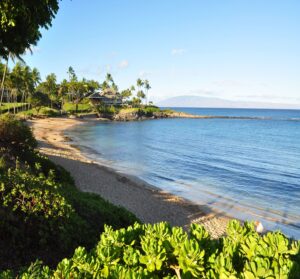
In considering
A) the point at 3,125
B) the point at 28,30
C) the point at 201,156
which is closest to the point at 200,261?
the point at 28,30

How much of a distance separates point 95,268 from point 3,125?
1918 cm

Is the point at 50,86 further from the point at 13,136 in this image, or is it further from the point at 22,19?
the point at 22,19

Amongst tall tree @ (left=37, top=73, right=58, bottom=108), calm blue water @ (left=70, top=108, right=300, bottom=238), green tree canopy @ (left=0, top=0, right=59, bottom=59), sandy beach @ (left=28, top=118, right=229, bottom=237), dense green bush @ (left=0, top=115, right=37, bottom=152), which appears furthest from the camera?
tall tree @ (left=37, top=73, right=58, bottom=108)

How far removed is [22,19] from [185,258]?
9774 millimetres

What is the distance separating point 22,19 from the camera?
1091cm

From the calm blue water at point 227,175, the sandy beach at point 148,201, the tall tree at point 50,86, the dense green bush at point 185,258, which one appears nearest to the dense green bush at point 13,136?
the sandy beach at point 148,201

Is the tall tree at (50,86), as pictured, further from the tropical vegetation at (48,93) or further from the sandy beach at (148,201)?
the sandy beach at (148,201)

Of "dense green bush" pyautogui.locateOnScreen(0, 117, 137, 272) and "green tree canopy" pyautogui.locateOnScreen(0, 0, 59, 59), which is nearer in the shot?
"dense green bush" pyautogui.locateOnScreen(0, 117, 137, 272)

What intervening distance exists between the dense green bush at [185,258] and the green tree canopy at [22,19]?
25.2 feet

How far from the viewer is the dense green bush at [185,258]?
3.52 m

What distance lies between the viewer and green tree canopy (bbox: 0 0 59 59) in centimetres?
967

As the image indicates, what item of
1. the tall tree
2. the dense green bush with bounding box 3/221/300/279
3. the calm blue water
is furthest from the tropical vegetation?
the dense green bush with bounding box 3/221/300/279

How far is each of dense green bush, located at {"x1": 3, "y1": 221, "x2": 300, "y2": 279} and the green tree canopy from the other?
302 inches

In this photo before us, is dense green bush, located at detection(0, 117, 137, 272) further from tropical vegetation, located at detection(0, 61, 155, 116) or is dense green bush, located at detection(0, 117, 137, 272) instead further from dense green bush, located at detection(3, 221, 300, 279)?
tropical vegetation, located at detection(0, 61, 155, 116)
